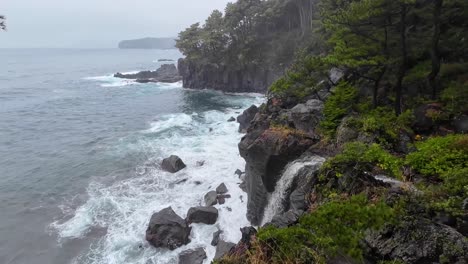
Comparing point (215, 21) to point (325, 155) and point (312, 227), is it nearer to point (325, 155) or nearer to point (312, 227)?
point (325, 155)

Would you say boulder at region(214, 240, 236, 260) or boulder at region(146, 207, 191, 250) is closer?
boulder at region(214, 240, 236, 260)

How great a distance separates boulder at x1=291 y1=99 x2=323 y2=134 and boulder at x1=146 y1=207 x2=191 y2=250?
31.7ft

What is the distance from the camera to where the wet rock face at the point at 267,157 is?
17.3m

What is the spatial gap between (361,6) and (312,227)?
43.0 feet

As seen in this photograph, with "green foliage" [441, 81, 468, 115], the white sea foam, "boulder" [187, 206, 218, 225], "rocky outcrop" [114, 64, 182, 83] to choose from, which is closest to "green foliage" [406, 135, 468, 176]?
"green foliage" [441, 81, 468, 115]

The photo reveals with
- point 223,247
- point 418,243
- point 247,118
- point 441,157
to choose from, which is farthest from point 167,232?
point 247,118

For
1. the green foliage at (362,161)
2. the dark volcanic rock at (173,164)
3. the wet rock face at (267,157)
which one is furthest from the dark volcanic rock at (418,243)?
the dark volcanic rock at (173,164)

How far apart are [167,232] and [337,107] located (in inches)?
511

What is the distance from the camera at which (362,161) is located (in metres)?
11.1

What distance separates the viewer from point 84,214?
23484 mm

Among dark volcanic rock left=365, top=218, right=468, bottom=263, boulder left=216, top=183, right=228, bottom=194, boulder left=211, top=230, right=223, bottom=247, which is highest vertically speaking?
dark volcanic rock left=365, top=218, right=468, bottom=263

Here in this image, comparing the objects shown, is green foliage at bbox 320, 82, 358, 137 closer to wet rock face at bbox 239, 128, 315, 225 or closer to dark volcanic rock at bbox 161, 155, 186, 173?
wet rock face at bbox 239, 128, 315, 225

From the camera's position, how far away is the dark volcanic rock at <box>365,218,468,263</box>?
6.76 metres

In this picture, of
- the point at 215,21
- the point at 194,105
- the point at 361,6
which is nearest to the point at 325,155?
the point at 361,6
